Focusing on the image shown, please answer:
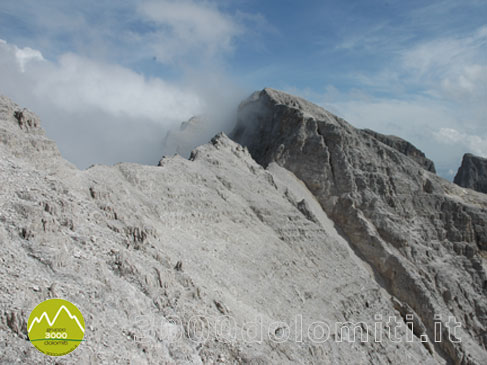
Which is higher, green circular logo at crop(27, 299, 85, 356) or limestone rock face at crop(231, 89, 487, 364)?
limestone rock face at crop(231, 89, 487, 364)

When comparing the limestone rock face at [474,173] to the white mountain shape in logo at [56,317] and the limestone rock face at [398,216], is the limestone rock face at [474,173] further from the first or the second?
the white mountain shape in logo at [56,317]

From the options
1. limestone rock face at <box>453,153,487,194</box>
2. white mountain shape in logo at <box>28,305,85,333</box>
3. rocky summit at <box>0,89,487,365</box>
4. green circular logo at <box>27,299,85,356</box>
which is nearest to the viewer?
green circular logo at <box>27,299,85,356</box>

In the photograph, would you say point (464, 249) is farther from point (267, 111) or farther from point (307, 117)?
point (267, 111)

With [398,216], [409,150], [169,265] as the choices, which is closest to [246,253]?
[169,265]

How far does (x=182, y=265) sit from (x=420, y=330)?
90.1ft

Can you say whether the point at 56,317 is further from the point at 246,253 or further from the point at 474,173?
the point at 474,173

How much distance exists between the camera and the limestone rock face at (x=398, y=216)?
43594 mm

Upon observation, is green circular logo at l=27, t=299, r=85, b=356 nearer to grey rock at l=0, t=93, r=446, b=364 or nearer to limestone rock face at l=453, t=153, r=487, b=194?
grey rock at l=0, t=93, r=446, b=364

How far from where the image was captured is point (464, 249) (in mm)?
51500

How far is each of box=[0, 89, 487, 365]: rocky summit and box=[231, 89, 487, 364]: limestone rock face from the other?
193 mm

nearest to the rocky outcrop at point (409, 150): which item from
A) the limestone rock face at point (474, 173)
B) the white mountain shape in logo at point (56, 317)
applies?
the limestone rock face at point (474, 173)

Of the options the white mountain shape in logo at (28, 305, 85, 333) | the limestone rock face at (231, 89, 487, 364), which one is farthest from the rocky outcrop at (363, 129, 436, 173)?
the white mountain shape in logo at (28, 305, 85, 333)

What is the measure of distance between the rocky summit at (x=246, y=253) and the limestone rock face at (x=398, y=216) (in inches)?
7.6

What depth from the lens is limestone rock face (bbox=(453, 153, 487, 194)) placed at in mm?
99188
